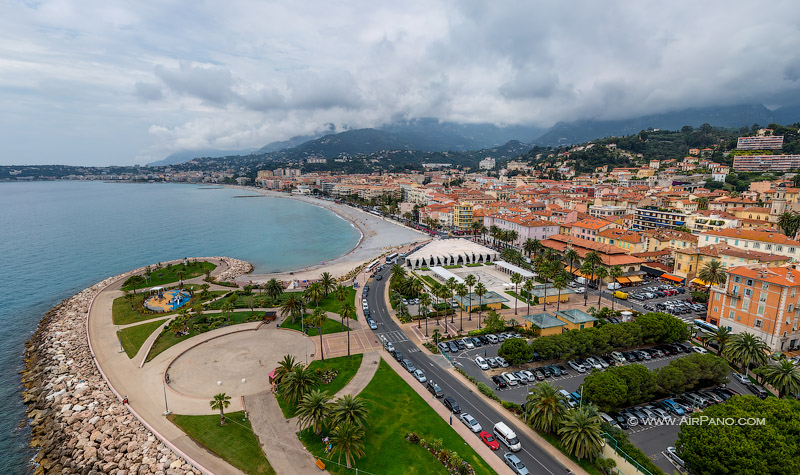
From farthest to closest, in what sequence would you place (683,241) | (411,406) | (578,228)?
(578,228) < (683,241) < (411,406)

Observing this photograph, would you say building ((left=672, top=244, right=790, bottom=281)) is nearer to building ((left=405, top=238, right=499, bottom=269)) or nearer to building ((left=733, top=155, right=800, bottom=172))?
building ((left=405, top=238, right=499, bottom=269))

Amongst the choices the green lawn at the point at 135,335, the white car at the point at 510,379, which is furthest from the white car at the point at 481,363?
the green lawn at the point at 135,335

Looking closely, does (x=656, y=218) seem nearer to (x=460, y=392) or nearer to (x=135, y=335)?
(x=460, y=392)

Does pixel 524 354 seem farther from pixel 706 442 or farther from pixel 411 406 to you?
pixel 706 442

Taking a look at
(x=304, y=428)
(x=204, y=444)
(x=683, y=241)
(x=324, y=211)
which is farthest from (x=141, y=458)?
(x=324, y=211)

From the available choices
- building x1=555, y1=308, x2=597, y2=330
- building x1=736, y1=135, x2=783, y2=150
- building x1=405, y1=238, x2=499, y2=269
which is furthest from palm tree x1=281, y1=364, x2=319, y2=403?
building x1=736, y1=135, x2=783, y2=150

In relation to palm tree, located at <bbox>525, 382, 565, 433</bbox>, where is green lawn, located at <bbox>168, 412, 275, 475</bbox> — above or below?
below
